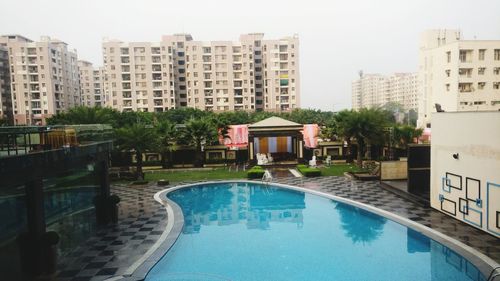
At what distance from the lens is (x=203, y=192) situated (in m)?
21.7

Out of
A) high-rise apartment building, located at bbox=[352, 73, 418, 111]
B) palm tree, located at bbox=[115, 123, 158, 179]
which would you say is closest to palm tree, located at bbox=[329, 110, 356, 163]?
palm tree, located at bbox=[115, 123, 158, 179]

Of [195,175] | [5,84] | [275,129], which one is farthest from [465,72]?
[5,84]

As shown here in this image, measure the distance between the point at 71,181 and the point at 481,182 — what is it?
48.7ft

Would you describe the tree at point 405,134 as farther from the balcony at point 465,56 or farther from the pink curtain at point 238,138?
the balcony at point 465,56

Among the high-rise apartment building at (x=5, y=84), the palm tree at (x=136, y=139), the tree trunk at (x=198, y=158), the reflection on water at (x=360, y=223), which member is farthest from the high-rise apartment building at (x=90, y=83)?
the reflection on water at (x=360, y=223)

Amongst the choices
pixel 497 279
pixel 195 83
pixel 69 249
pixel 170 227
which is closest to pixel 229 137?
pixel 170 227

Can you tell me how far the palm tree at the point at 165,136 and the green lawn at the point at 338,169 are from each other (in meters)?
12.9

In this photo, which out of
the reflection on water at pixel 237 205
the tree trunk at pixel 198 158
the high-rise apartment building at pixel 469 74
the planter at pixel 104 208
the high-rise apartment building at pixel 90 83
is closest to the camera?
the planter at pixel 104 208

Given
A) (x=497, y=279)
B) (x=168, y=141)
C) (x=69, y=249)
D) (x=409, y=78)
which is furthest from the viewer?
(x=409, y=78)

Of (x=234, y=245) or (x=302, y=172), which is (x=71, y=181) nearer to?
(x=234, y=245)

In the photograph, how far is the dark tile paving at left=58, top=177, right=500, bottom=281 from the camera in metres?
10.2

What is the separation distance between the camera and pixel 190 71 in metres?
76.8

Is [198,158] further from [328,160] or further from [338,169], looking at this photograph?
[338,169]

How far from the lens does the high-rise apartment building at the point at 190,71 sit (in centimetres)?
7606
